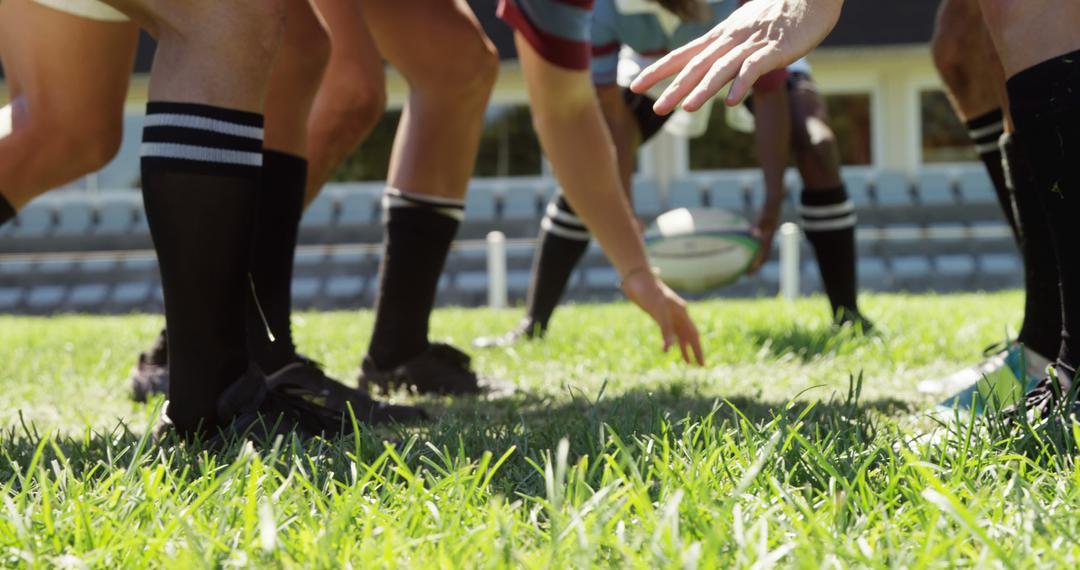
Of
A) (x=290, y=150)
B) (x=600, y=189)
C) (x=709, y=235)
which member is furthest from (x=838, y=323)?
(x=290, y=150)

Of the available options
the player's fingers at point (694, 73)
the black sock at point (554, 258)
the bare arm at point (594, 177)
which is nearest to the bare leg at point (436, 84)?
the bare arm at point (594, 177)

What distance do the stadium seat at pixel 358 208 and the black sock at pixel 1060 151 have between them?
50.4 ft

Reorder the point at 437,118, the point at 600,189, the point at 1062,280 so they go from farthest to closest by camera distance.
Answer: the point at 437,118, the point at 600,189, the point at 1062,280

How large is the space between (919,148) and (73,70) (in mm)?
17644

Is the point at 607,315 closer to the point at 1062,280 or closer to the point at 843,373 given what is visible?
the point at 843,373

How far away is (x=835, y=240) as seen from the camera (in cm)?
407

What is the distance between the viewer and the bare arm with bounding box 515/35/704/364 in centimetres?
227

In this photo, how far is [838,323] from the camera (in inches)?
155

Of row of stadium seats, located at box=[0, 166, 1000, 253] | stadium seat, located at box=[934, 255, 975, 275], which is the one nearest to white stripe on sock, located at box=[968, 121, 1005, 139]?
stadium seat, located at box=[934, 255, 975, 275]

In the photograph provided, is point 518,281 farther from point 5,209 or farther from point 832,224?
point 5,209

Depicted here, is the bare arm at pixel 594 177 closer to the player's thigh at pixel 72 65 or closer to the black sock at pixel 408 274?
the black sock at pixel 408 274

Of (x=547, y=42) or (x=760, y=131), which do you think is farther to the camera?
(x=760, y=131)

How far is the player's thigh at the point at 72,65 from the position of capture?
82.4 inches

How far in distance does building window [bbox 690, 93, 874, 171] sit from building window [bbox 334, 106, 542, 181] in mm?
2855
